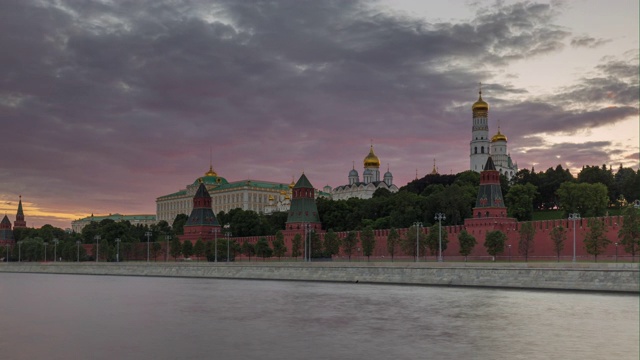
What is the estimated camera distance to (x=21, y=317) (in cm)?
2811

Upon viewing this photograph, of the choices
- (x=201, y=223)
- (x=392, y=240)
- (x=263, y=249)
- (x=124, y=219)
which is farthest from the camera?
(x=124, y=219)

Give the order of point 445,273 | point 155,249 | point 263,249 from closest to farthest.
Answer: point 445,273
point 263,249
point 155,249

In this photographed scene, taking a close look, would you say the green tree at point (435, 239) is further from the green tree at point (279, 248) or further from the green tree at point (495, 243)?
the green tree at point (279, 248)

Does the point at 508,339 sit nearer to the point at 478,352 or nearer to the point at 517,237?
the point at 478,352

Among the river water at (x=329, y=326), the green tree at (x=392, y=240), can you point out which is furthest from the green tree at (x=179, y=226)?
the river water at (x=329, y=326)

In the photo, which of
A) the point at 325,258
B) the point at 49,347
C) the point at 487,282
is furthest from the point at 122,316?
the point at 325,258

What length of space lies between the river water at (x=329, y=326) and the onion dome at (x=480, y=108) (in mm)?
73908

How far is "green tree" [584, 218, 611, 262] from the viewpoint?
1802 inches

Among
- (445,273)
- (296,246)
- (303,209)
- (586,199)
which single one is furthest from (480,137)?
(445,273)

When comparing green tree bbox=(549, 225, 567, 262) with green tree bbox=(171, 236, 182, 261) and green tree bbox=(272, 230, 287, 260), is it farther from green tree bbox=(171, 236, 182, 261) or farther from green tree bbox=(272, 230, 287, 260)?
green tree bbox=(171, 236, 182, 261)

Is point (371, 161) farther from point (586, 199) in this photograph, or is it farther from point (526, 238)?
point (526, 238)

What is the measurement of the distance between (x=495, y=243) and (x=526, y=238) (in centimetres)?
228

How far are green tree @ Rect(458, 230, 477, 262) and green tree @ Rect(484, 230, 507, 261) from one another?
1018 millimetres

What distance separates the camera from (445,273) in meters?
40.7
